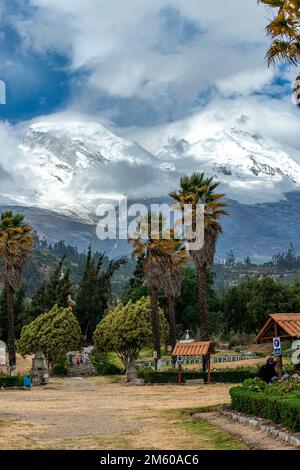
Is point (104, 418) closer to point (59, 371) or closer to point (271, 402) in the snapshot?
point (271, 402)

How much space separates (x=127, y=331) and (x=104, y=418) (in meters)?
37.2

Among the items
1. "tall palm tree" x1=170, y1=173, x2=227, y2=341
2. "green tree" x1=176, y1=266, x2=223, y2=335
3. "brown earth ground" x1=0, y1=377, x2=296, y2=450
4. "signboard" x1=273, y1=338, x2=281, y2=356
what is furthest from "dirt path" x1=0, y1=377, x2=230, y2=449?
"green tree" x1=176, y1=266, x2=223, y2=335

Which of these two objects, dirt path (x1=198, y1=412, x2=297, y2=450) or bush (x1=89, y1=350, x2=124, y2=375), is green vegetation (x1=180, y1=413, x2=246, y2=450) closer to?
dirt path (x1=198, y1=412, x2=297, y2=450)

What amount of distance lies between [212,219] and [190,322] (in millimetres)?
41431

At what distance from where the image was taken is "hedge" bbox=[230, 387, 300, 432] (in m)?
15.5

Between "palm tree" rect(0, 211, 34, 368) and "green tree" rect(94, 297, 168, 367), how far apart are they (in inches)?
414

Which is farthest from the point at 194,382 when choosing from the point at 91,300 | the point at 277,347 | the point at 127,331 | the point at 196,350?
the point at 91,300

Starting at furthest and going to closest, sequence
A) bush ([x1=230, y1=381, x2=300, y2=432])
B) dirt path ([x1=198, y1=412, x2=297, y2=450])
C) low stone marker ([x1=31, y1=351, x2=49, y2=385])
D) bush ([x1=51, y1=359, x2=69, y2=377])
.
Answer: bush ([x1=51, y1=359, x2=69, y2=377]), low stone marker ([x1=31, y1=351, x2=49, y2=385]), bush ([x1=230, y1=381, x2=300, y2=432]), dirt path ([x1=198, y1=412, x2=297, y2=450])

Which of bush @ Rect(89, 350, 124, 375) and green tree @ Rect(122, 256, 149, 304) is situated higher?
green tree @ Rect(122, 256, 149, 304)

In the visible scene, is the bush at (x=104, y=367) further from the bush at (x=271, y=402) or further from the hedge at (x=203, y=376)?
the bush at (x=271, y=402)

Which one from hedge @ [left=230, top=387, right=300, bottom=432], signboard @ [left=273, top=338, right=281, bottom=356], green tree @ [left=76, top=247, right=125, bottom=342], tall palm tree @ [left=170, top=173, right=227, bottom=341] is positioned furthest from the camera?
green tree @ [left=76, top=247, right=125, bottom=342]

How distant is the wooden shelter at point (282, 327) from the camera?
97.0ft

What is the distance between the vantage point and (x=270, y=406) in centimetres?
1789
